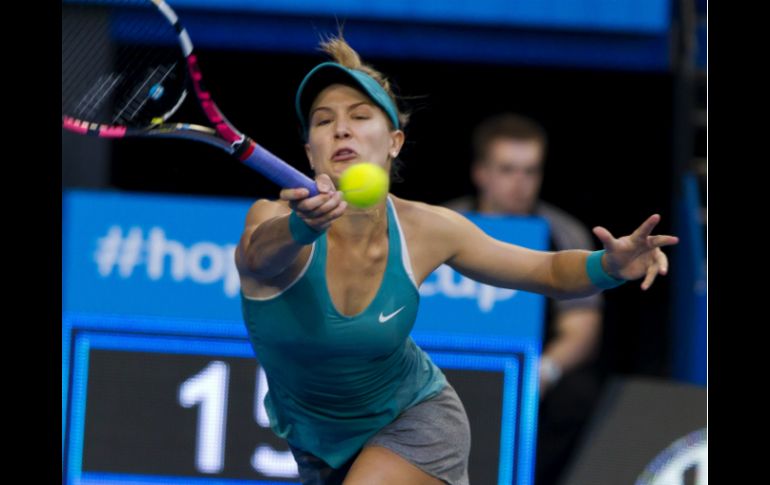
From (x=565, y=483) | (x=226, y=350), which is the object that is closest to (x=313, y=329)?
(x=226, y=350)

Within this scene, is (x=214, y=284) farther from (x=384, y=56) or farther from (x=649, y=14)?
(x=649, y=14)

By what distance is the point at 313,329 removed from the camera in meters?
3.56

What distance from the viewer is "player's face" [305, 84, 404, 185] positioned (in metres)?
3.68

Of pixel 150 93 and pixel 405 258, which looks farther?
pixel 405 258

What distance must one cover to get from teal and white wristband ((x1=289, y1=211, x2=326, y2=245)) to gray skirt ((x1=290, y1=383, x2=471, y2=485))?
2.43ft

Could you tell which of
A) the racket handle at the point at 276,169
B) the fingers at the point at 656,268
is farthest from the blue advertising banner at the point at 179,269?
the racket handle at the point at 276,169

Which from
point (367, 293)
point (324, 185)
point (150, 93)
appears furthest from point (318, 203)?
point (150, 93)

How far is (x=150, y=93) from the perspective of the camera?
360cm

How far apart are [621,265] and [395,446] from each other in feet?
2.57

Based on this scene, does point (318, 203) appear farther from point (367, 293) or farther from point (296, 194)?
point (367, 293)

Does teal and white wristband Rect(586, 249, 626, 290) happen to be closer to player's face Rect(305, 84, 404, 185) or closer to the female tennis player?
the female tennis player

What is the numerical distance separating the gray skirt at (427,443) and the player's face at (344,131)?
26.6 inches

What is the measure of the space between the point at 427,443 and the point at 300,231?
813mm

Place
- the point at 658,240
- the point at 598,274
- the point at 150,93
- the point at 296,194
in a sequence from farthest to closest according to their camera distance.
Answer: the point at 598,274
the point at 658,240
the point at 150,93
the point at 296,194
